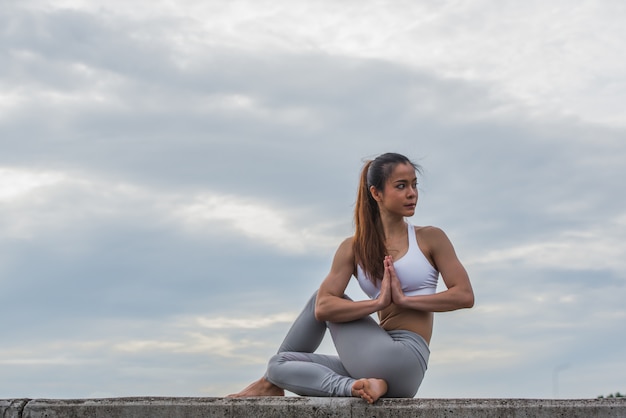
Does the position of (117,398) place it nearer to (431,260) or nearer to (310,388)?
(310,388)

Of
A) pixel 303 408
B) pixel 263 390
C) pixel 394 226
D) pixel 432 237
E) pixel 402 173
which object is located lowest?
pixel 303 408

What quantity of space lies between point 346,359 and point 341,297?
0.46 metres

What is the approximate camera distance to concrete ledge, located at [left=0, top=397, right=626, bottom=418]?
6547 millimetres

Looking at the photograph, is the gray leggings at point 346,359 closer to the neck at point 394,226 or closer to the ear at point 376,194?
the neck at point 394,226

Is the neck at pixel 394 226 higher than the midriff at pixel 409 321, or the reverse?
the neck at pixel 394 226

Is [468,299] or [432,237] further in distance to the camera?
[432,237]

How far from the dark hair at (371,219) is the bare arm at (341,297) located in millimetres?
94

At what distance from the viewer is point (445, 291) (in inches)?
277

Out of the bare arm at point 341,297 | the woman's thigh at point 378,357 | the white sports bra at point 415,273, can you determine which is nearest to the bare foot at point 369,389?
the woman's thigh at point 378,357

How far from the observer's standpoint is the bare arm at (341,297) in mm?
7016

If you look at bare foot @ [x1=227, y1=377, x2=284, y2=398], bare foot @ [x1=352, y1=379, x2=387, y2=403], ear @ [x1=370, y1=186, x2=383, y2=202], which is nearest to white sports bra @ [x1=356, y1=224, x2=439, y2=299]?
ear @ [x1=370, y1=186, x2=383, y2=202]

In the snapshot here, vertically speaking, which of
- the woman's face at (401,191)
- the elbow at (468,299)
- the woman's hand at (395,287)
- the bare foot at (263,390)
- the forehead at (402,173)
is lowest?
the bare foot at (263,390)

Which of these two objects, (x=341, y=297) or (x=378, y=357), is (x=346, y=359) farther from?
(x=341, y=297)

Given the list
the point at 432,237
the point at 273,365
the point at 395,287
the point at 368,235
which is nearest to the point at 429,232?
the point at 432,237
